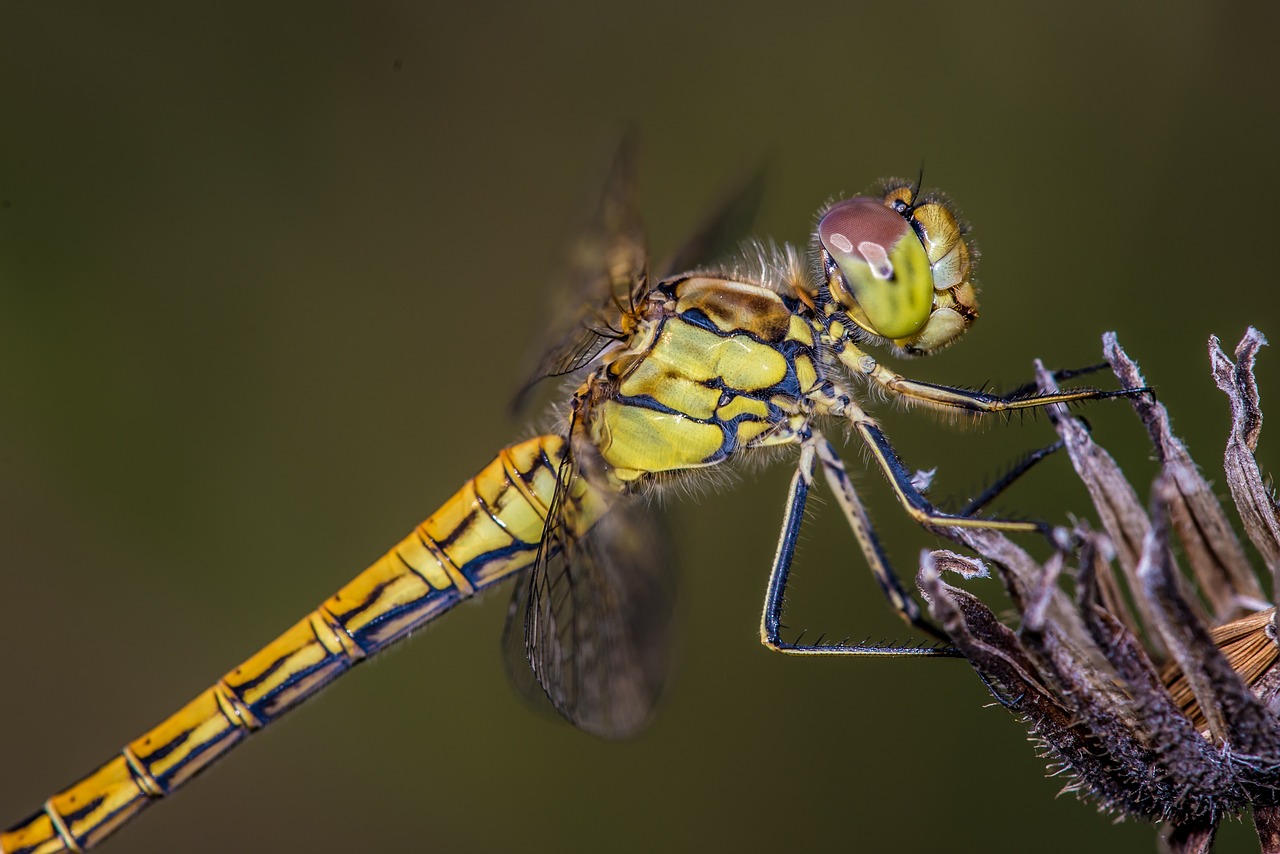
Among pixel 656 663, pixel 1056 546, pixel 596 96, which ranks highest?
pixel 596 96

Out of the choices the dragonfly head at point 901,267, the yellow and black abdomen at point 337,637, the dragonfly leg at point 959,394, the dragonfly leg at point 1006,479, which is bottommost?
the dragonfly leg at point 1006,479

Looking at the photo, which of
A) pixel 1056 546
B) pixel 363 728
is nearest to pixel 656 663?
pixel 1056 546

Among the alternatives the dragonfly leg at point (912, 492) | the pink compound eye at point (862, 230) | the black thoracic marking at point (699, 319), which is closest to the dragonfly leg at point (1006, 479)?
the dragonfly leg at point (912, 492)

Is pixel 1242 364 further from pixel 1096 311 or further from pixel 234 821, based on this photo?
pixel 234 821

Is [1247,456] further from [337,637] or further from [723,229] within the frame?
[337,637]

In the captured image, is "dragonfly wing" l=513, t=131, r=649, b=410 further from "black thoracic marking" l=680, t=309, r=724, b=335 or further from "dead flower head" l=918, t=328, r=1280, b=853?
"dead flower head" l=918, t=328, r=1280, b=853

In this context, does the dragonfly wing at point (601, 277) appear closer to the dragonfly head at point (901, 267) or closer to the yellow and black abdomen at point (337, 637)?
the yellow and black abdomen at point (337, 637)
